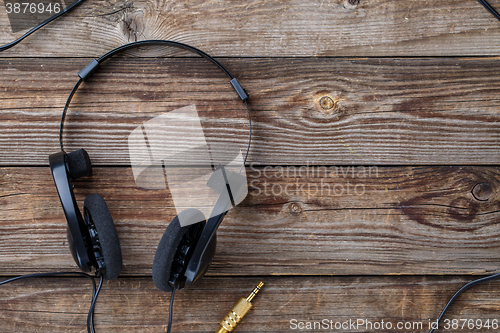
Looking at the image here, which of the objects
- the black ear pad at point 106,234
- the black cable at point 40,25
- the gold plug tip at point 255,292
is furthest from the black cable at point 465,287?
the black cable at point 40,25

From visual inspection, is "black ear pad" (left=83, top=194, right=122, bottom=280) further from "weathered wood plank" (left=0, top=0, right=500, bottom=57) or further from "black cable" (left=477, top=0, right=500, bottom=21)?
"black cable" (left=477, top=0, right=500, bottom=21)

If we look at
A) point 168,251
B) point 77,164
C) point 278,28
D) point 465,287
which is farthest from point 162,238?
point 465,287

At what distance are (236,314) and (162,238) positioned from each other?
0.97 ft

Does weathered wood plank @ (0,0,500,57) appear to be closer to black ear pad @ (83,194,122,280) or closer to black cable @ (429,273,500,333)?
black ear pad @ (83,194,122,280)

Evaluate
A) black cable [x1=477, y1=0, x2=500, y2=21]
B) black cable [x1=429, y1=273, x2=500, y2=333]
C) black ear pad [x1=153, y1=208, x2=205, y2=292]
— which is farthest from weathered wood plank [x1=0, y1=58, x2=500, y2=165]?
black cable [x1=429, y1=273, x2=500, y2=333]

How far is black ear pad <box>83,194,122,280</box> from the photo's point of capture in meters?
0.68

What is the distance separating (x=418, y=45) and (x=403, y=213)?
0.45 m

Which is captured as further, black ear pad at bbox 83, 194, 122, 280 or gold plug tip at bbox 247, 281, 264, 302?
gold plug tip at bbox 247, 281, 264, 302

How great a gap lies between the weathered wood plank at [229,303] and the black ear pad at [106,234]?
0.54 ft

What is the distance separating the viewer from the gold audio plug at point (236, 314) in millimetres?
790

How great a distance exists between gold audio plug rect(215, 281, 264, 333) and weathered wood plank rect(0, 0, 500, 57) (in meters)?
0.65

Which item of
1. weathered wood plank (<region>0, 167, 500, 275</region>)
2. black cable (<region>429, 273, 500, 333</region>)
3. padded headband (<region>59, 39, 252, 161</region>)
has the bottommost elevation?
black cable (<region>429, 273, 500, 333</region>)

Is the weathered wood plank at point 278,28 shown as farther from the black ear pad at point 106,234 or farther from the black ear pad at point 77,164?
the black ear pad at point 106,234

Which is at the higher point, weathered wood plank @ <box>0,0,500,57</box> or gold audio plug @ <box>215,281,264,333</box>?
weathered wood plank @ <box>0,0,500,57</box>
